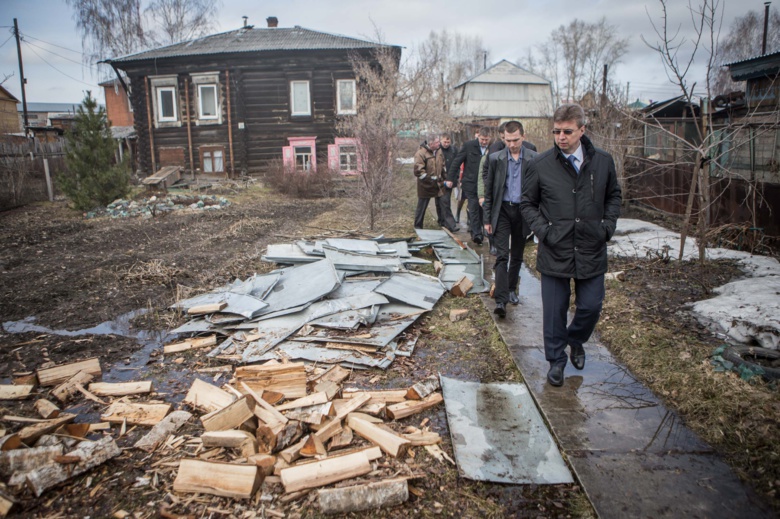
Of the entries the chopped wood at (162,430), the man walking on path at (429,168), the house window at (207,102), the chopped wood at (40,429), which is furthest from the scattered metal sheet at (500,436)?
the house window at (207,102)

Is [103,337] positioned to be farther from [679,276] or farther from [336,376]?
[679,276]

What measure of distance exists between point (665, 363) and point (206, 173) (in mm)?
22580

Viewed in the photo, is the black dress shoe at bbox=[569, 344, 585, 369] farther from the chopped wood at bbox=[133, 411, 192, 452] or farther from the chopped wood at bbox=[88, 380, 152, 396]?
the chopped wood at bbox=[88, 380, 152, 396]

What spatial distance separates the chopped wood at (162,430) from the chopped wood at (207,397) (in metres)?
0.14

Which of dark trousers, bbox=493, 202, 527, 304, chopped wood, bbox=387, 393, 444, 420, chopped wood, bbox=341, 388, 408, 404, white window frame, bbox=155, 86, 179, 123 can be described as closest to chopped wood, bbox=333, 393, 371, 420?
chopped wood, bbox=341, 388, 408, 404

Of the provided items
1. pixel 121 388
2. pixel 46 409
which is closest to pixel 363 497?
pixel 121 388

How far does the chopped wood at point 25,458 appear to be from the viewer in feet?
9.30

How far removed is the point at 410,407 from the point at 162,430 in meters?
1.68

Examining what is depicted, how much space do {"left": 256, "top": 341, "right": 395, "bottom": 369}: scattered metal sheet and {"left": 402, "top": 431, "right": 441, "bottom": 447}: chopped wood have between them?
1136 mm

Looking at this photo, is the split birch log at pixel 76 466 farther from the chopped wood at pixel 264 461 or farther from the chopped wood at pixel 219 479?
the chopped wood at pixel 264 461

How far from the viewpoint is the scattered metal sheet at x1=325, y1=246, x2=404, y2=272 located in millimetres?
6605

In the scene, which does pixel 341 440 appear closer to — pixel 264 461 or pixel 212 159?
pixel 264 461

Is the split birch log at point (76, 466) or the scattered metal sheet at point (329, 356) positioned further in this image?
the scattered metal sheet at point (329, 356)

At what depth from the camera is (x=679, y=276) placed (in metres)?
6.28
